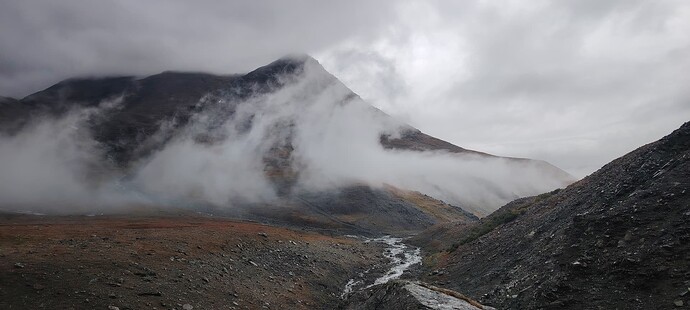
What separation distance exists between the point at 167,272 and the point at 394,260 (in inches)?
1303

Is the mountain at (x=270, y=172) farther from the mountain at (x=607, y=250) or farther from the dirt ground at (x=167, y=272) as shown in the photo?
the mountain at (x=607, y=250)

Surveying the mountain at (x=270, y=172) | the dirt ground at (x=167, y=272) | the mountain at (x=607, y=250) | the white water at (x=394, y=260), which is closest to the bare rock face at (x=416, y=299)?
the mountain at (x=607, y=250)

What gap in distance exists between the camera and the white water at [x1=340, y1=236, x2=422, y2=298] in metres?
38.6

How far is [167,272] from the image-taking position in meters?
26.8

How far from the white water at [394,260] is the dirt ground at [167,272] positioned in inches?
46.0

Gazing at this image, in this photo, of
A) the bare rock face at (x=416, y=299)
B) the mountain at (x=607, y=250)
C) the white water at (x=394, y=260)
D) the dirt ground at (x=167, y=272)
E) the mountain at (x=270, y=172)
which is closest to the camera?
the bare rock face at (x=416, y=299)

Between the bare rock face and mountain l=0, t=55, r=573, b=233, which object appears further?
mountain l=0, t=55, r=573, b=233

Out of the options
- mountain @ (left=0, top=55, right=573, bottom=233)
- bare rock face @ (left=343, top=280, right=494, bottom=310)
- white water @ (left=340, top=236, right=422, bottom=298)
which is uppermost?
mountain @ (left=0, top=55, right=573, bottom=233)

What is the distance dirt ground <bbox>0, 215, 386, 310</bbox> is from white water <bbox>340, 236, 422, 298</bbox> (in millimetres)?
1168

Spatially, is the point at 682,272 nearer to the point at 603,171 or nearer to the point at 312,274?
the point at 603,171

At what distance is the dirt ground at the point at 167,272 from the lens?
21.5 meters

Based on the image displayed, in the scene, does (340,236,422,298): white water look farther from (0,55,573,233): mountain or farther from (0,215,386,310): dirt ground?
(0,55,573,233): mountain

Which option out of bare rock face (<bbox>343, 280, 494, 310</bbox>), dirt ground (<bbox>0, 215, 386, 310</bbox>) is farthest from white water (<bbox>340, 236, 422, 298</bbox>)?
bare rock face (<bbox>343, 280, 494, 310</bbox>)

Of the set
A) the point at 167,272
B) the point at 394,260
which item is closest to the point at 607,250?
the point at 167,272
